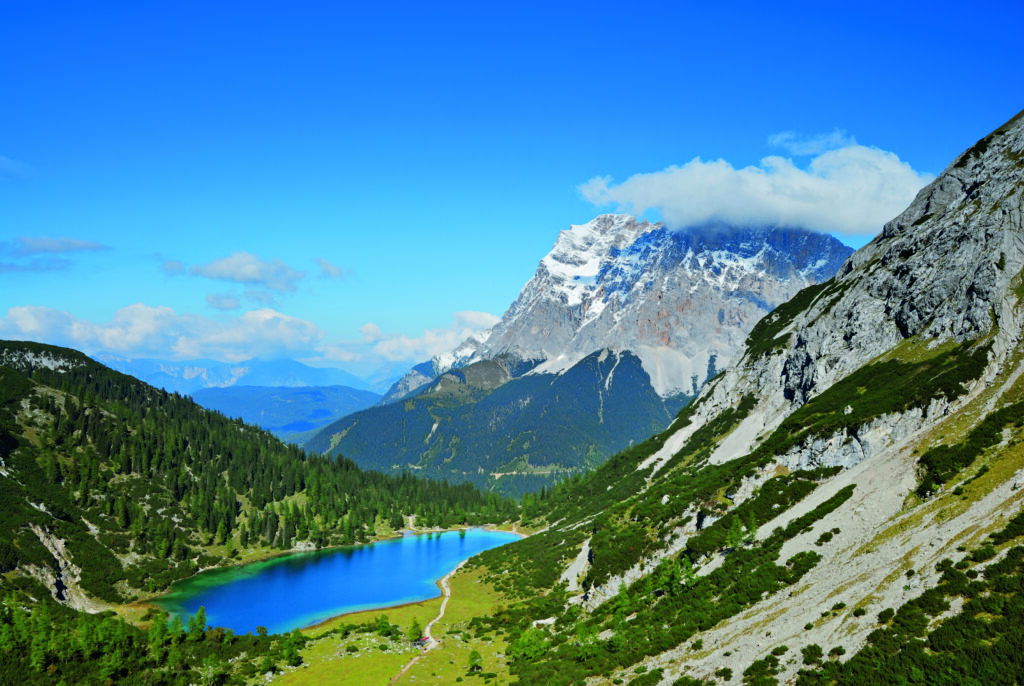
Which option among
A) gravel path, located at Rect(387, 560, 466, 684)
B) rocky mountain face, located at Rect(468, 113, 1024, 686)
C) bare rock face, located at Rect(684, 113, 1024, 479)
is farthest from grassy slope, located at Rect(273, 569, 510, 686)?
bare rock face, located at Rect(684, 113, 1024, 479)

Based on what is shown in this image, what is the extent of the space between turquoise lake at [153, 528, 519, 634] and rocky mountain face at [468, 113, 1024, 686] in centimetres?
2537

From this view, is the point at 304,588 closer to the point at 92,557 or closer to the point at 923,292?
the point at 92,557

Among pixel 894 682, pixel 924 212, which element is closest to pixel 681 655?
pixel 894 682

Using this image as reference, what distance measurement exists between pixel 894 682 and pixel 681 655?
67.2 ft

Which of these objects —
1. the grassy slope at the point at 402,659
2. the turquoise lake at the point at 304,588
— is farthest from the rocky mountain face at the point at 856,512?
the turquoise lake at the point at 304,588

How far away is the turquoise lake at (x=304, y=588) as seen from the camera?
5094 inches

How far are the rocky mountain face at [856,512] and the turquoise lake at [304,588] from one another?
83.2 feet

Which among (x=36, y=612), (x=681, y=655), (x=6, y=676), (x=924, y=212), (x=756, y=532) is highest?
(x=924, y=212)

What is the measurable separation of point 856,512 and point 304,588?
131 metres

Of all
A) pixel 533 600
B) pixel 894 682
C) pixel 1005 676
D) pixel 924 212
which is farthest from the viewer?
pixel 924 212

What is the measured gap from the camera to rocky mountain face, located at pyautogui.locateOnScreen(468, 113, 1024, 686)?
47094 mm

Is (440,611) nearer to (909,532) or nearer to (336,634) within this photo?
(336,634)

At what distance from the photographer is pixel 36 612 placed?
87.4 m

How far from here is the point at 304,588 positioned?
6102 inches
